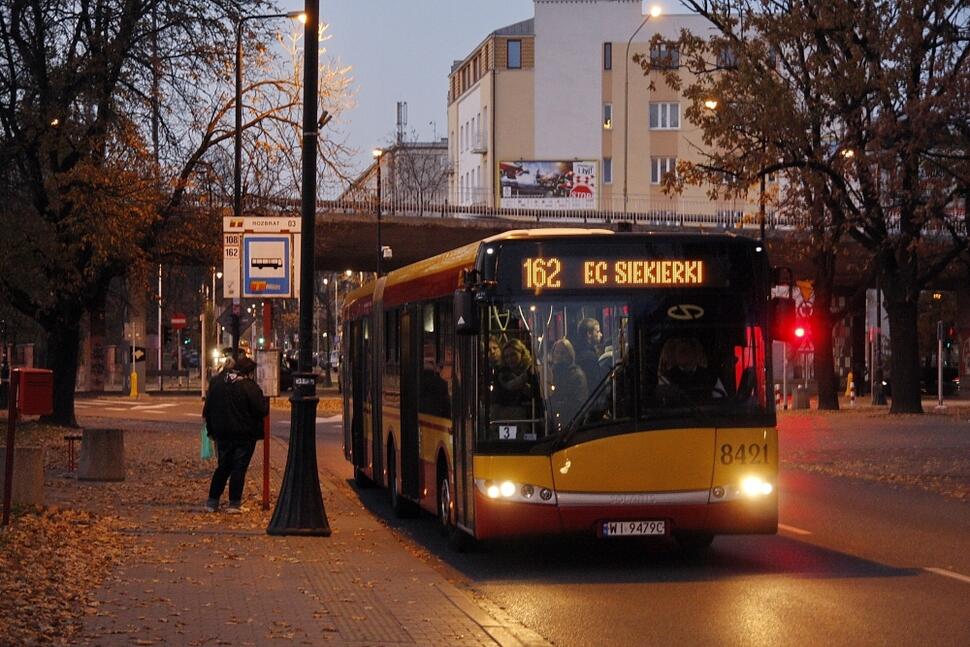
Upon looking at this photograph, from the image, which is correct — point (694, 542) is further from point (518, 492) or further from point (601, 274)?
point (601, 274)

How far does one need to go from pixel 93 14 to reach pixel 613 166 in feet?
239

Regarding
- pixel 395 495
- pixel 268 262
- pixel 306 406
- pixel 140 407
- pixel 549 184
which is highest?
pixel 549 184

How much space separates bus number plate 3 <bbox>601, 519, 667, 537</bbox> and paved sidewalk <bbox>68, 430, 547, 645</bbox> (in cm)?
144

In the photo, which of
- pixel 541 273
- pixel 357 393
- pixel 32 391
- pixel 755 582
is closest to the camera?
pixel 755 582

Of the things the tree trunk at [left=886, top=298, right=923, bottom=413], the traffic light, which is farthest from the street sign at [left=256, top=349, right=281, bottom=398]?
the traffic light

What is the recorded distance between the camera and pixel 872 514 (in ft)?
60.8

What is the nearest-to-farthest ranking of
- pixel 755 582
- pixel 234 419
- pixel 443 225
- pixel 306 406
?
pixel 755 582 → pixel 306 406 → pixel 234 419 → pixel 443 225

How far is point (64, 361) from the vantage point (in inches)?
1403

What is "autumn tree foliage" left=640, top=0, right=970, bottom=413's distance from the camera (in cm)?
3262

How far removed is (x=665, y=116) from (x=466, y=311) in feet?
292

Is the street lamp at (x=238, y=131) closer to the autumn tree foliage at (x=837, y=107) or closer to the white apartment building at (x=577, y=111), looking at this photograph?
the autumn tree foliage at (x=837, y=107)

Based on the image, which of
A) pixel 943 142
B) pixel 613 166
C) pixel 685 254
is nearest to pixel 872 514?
pixel 685 254

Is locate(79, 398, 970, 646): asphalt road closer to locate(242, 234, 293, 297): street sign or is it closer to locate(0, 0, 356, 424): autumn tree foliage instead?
locate(242, 234, 293, 297): street sign

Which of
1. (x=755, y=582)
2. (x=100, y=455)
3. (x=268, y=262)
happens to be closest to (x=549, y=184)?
(x=100, y=455)
